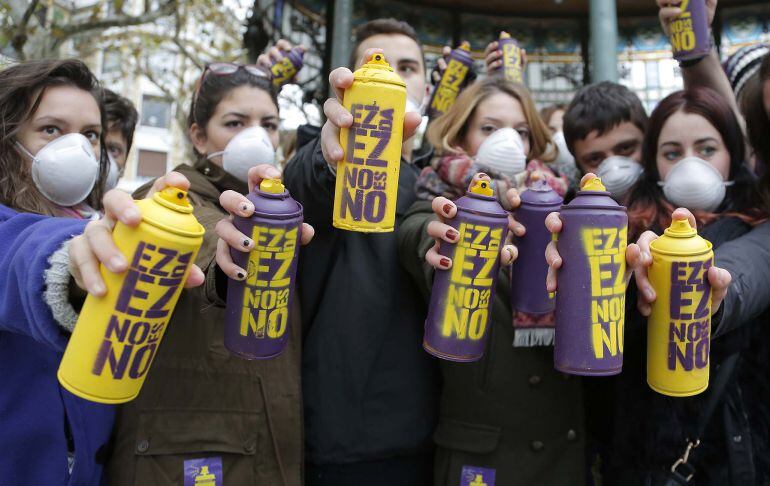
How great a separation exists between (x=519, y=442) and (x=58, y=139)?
6.60 feet

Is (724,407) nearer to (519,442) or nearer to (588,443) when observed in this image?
(588,443)

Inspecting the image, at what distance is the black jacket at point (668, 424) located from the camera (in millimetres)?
1984

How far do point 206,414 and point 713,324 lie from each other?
5.54 ft

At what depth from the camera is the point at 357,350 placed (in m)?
2.13

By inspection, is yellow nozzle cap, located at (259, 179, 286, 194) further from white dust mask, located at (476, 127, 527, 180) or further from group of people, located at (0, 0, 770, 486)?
white dust mask, located at (476, 127, 527, 180)

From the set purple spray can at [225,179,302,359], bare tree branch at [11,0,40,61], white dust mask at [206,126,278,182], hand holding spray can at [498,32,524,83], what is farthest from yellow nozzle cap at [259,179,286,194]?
bare tree branch at [11,0,40,61]

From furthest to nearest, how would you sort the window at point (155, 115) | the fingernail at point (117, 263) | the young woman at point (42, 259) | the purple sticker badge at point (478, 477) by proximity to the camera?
the window at point (155, 115)
the purple sticker badge at point (478, 477)
the young woman at point (42, 259)
the fingernail at point (117, 263)

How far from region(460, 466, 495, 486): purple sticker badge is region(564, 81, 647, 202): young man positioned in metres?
1.49

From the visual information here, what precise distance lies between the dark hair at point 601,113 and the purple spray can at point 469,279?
4.67 ft

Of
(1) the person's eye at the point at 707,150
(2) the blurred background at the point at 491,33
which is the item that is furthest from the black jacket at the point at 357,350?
(2) the blurred background at the point at 491,33

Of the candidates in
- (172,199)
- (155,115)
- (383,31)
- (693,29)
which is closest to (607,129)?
(693,29)

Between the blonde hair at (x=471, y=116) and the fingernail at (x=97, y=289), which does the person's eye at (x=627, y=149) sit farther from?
the fingernail at (x=97, y=289)

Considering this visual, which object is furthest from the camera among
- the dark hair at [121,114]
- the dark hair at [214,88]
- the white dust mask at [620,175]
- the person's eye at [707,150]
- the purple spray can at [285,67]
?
the purple spray can at [285,67]

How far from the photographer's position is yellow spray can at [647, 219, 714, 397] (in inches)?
62.9
